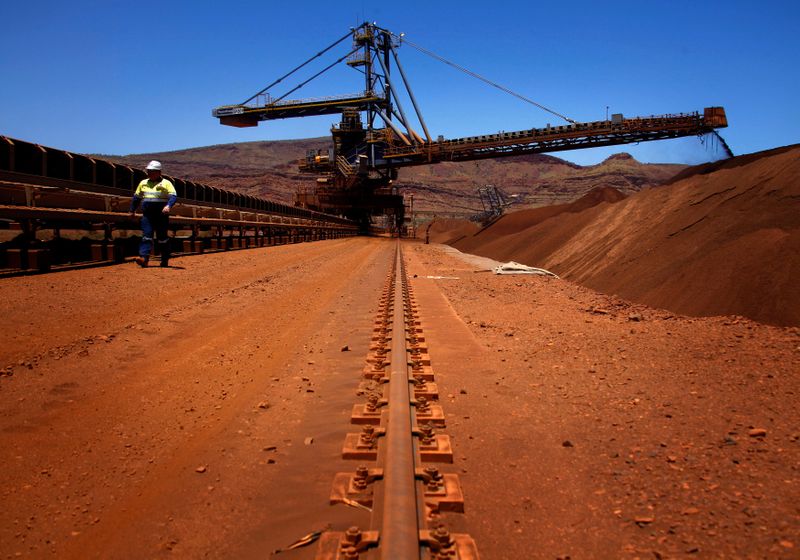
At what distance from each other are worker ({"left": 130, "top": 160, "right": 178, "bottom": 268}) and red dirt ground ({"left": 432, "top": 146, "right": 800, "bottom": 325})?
30.8 ft

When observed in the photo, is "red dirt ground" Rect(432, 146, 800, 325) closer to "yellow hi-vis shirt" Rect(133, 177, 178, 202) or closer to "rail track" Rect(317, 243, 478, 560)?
"rail track" Rect(317, 243, 478, 560)

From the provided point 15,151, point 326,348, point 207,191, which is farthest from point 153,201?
point 207,191

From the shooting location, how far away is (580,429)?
148 inches

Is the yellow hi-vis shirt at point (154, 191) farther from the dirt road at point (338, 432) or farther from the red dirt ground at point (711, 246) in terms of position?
the red dirt ground at point (711, 246)

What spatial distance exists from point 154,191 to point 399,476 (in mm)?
9995

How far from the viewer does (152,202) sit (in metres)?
11.0

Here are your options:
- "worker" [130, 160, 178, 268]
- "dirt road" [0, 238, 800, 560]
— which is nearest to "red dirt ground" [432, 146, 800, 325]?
"dirt road" [0, 238, 800, 560]

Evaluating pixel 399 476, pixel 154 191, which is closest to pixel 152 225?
pixel 154 191

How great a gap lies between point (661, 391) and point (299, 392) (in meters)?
2.98

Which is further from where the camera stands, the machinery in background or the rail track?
the machinery in background

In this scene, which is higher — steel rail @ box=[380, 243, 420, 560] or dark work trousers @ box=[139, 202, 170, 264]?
dark work trousers @ box=[139, 202, 170, 264]

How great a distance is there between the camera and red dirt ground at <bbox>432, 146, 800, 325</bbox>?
24.5ft

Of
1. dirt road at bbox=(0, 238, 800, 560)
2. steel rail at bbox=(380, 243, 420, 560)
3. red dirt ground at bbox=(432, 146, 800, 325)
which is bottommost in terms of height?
dirt road at bbox=(0, 238, 800, 560)

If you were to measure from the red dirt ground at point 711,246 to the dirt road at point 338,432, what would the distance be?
3.18ft
